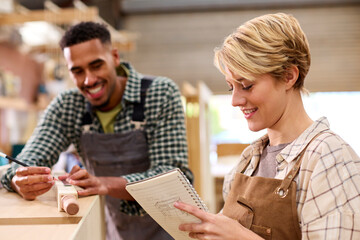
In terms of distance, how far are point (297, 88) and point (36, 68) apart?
6.92 meters

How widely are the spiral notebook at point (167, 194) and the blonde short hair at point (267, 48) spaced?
41 centimetres

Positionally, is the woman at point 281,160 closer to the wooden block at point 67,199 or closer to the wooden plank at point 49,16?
the wooden block at point 67,199

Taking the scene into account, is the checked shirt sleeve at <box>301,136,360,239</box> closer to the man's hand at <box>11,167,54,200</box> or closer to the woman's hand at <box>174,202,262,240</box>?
the woman's hand at <box>174,202,262,240</box>

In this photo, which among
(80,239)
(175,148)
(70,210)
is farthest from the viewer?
(175,148)

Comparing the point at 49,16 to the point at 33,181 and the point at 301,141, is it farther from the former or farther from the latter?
the point at 301,141

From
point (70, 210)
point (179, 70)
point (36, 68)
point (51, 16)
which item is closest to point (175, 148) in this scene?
point (70, 210)

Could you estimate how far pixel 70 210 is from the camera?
3.92 ft

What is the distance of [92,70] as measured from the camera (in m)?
2.07

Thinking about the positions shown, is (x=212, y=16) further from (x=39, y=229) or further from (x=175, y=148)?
(x=39, y=229)

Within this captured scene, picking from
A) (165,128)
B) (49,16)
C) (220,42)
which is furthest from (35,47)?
(165,128)

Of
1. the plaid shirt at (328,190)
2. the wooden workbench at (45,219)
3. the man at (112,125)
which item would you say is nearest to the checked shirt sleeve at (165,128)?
the man at (112,125)

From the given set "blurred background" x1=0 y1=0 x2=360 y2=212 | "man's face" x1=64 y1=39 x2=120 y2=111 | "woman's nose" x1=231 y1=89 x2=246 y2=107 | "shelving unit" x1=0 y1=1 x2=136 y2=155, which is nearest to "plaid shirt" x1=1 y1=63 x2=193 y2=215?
"man's face" x1=64 y1=39 x2=120 y2=111

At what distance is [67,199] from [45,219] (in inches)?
3.2

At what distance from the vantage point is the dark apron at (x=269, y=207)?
1.28m
